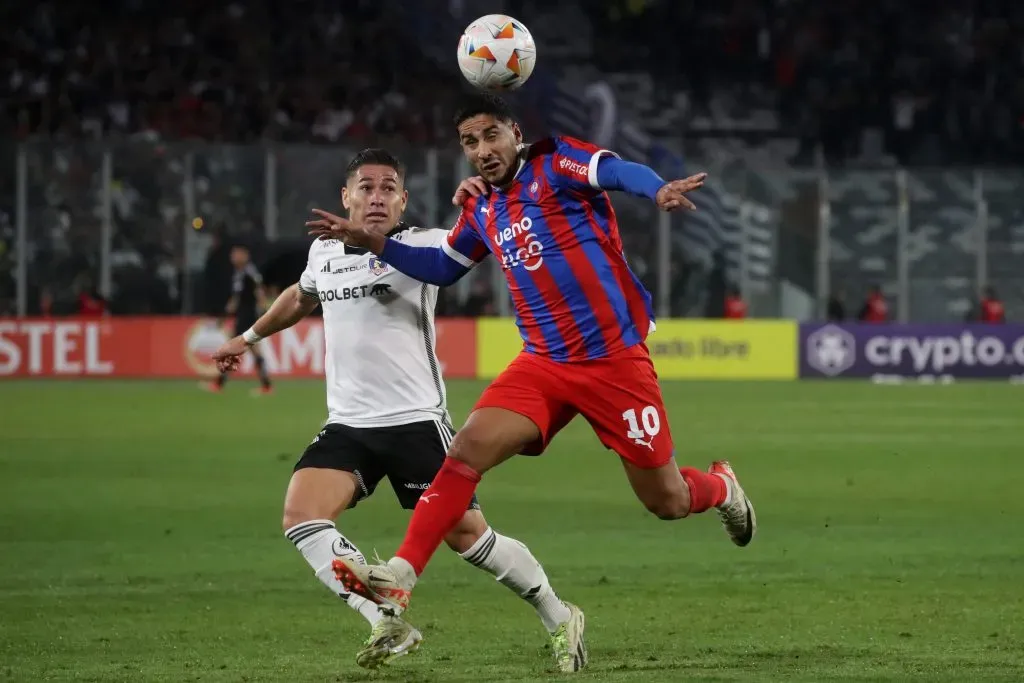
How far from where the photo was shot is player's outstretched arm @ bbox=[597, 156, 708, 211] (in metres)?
5.63

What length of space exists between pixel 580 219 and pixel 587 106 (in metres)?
26.3

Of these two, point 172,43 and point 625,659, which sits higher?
point 172,43

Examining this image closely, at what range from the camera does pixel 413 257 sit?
660 cm

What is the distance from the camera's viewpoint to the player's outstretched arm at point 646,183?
222 inches

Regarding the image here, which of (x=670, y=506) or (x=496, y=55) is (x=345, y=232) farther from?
(x=670, y=506)

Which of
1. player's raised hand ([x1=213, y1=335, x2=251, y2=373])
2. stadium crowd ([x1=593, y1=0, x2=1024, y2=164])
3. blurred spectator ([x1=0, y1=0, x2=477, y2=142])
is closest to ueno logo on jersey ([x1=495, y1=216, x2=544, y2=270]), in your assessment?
player's raised hand ([x1=213, y1=335, x2=251, y2=373])

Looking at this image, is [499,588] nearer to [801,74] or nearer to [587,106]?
[587,106]

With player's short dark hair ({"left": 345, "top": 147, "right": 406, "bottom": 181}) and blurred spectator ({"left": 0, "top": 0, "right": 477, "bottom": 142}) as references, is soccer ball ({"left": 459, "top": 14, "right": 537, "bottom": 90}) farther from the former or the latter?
blurred spectator ({"left": 0, "top": 0, "right": 477, "bottom": 142})

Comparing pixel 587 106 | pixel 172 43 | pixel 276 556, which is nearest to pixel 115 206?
pixel 172 43

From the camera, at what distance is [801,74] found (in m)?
34.9

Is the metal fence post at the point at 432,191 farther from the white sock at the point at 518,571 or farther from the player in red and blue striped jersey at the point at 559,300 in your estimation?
the white sock at the point at 518,571

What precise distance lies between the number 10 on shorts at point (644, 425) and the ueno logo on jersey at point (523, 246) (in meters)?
0.71

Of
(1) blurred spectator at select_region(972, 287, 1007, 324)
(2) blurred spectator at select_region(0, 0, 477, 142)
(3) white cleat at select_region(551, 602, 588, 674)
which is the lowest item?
(3) white cleat at select_region(551, 602, 588, 674)

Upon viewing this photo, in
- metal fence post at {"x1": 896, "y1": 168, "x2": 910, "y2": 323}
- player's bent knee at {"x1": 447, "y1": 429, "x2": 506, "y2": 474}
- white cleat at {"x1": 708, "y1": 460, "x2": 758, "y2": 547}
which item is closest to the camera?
player's bent knee at {"x1": 447, "y1": 429, "x2": 506, "y2": 474}
